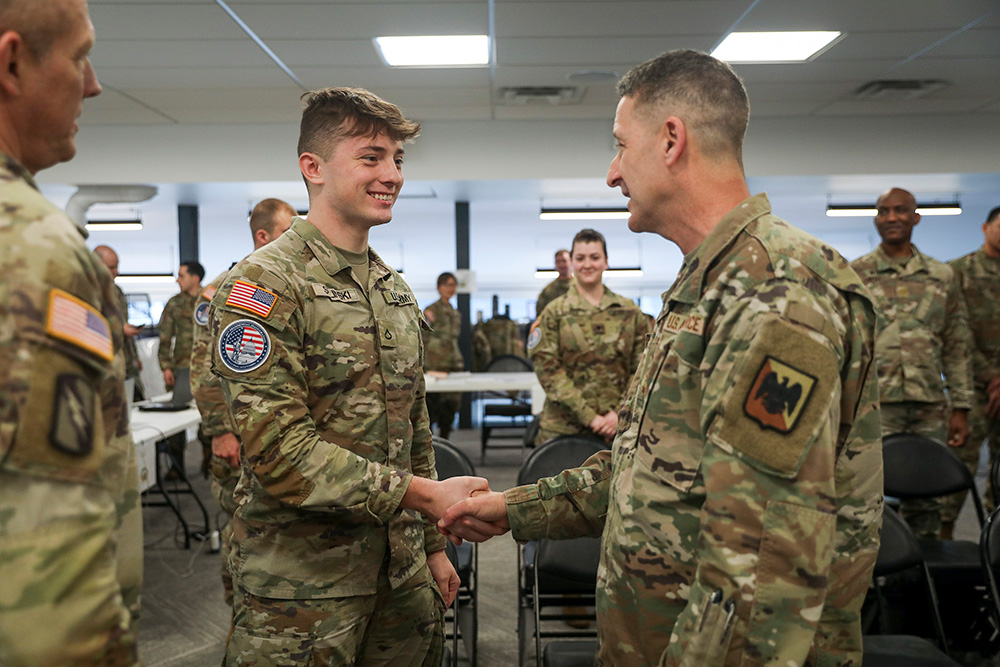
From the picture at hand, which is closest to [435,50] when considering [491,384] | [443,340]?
[491,384]

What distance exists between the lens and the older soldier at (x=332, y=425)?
140cm

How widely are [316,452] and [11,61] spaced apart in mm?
837

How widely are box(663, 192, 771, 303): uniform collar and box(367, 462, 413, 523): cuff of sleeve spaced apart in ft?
2.25

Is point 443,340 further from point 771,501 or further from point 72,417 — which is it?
point 72,417

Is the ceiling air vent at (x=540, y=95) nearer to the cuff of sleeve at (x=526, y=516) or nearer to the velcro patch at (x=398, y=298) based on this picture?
the velcro patch at (x=398, y=298)

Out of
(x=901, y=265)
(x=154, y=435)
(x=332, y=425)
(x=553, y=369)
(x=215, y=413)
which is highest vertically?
(x=901, y=265)

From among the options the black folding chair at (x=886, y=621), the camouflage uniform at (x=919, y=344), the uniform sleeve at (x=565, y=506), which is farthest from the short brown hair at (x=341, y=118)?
the camouflage uniform at (x=919, y=344)

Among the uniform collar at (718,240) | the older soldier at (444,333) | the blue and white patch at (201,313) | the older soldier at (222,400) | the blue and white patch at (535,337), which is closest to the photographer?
the uniform collar at (718,240)

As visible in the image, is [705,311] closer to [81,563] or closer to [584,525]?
[584,525]

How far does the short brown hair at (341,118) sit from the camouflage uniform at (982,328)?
13.6 feet

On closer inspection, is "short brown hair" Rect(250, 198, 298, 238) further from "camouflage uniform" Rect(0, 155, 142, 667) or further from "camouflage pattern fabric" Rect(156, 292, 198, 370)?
"camouflage pattern fabric" Rect(156, 292, 198, 370)

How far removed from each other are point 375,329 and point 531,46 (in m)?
3.77

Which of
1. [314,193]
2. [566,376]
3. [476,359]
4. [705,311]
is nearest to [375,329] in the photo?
[314,193]

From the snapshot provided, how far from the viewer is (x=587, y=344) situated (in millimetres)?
3867
